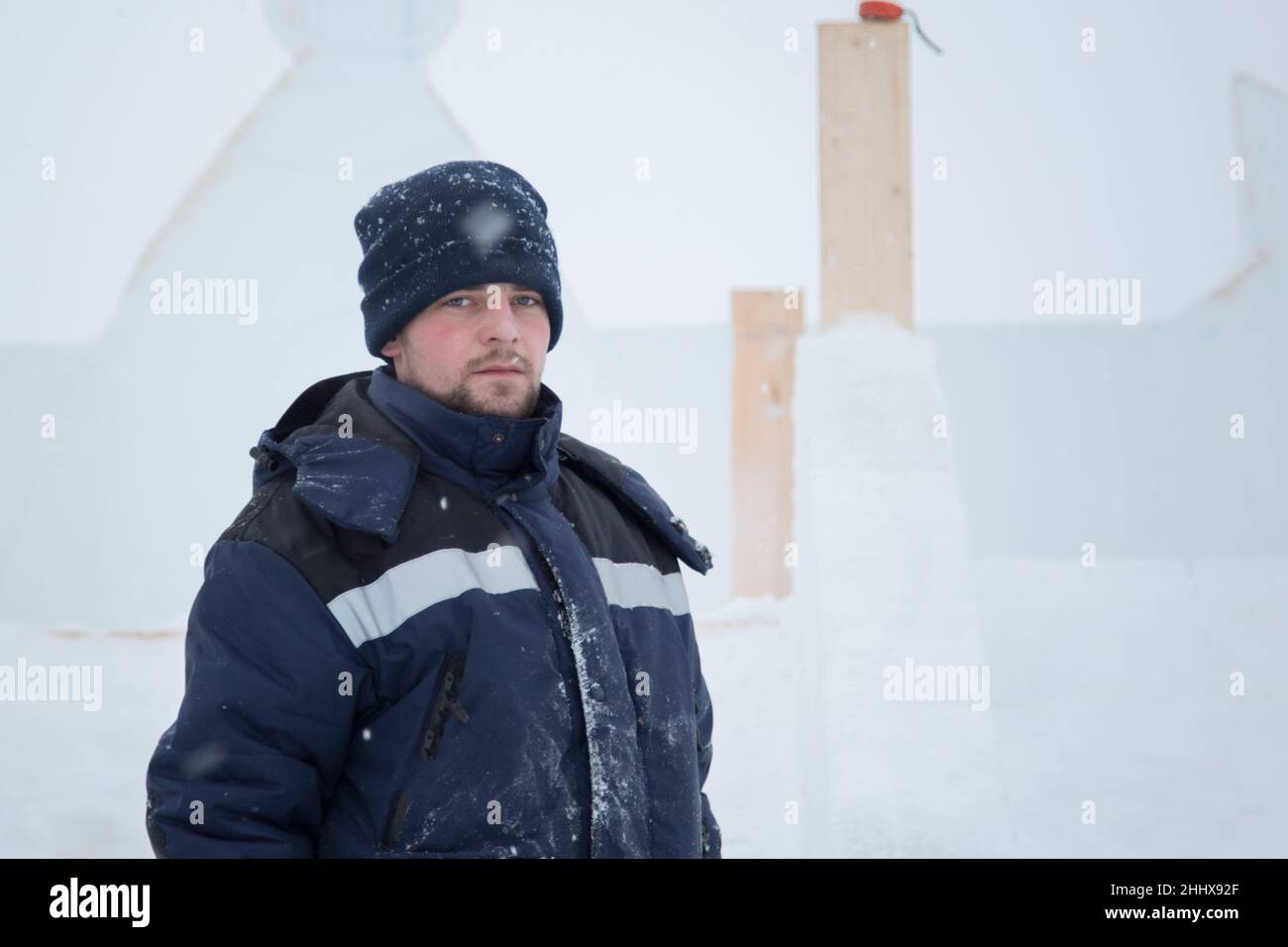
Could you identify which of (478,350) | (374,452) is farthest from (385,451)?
(478,350)

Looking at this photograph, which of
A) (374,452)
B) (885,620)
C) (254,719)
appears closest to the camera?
(254,719)

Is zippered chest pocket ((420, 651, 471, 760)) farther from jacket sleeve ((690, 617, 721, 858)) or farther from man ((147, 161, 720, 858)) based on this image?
jacket sleeve ((690, 617, 721, 858))

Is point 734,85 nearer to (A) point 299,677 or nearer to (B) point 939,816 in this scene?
(B) point 939,816

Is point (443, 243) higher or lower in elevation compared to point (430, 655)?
higher

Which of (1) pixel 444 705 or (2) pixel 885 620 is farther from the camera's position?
(2) pixel 885 620

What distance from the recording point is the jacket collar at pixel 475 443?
1.54 metres

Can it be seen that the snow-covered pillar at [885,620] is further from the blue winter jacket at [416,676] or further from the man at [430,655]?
the blue winter jacket at [416,676]

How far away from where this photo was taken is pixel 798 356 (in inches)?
185

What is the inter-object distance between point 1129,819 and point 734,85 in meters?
3.62

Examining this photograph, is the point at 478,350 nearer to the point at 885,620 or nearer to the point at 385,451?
the point at 385,451

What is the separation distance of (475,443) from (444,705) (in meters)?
0.37

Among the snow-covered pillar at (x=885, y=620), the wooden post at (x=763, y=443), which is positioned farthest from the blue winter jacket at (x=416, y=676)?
the wooden post at (x=763, y=443)

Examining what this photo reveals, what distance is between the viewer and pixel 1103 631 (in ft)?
14.8
